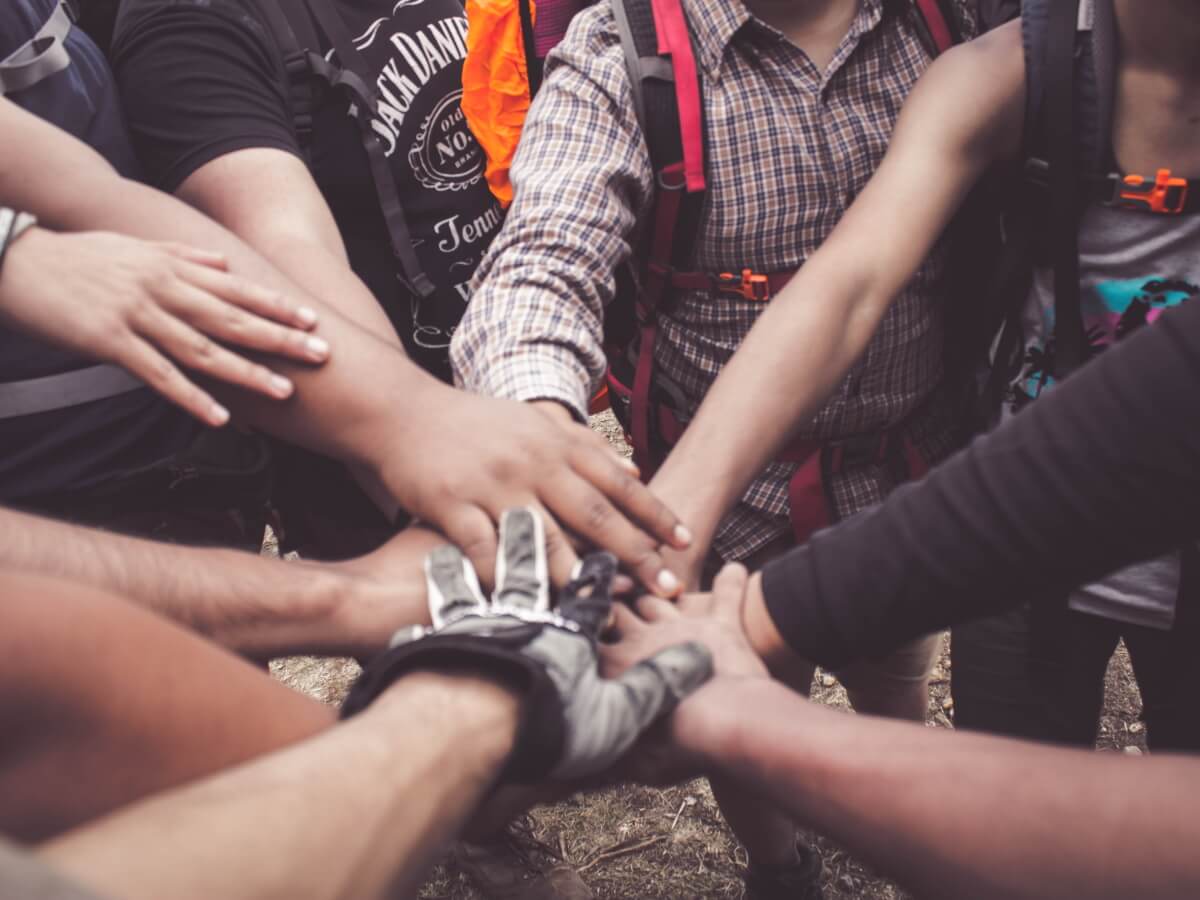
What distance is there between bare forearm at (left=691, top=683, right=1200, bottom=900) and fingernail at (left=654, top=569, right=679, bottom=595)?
0.36 metres

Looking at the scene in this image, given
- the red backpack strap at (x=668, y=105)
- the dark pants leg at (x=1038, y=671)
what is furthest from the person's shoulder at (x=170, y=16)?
the dark pants leg at (x=1038, y=671)

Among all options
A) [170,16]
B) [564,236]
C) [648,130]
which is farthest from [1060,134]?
[170,16]

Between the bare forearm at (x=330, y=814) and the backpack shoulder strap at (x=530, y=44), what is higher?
the backpack shoulder strap at (x=530, y=44)

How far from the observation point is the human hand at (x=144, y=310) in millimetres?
1452

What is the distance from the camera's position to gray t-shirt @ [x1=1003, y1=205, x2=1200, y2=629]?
169cm

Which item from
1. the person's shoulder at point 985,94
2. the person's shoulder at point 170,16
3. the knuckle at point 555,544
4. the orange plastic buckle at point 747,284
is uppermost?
the person's shoulder at point 170,16

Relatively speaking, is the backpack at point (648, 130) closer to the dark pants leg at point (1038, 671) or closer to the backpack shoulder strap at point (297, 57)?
the backpack shoulder strap at point (297, 57)

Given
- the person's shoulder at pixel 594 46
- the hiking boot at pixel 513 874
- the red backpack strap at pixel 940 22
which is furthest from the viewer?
the hiking boot at pixel 513 874

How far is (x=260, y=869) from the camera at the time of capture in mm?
776

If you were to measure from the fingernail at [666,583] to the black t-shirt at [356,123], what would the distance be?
3.69ft

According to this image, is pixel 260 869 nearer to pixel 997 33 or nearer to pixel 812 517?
pixel 812 517

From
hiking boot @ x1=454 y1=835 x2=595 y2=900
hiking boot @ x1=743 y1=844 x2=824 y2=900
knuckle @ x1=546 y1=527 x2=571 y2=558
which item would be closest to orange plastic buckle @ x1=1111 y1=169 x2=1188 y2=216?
knuckle @ x1=546 y1=527 x2=571 y2=558

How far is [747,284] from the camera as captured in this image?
211 cm

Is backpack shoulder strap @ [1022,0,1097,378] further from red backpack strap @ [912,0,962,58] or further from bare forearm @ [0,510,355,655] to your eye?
bare forearm @ [0,510,355,655]
